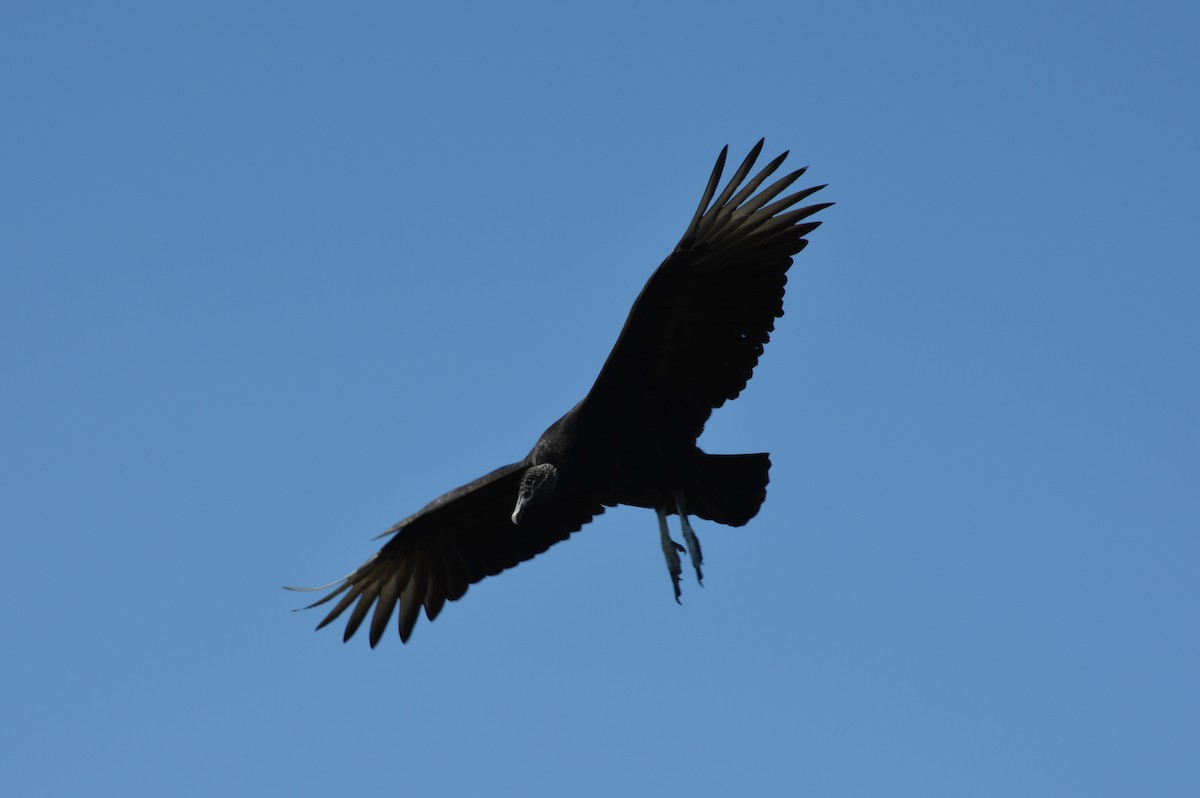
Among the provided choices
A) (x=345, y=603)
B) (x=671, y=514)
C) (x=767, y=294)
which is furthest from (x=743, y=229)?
(x=345, y=603)

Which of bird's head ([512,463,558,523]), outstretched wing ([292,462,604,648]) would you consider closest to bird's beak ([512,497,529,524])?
bird's head ([512,463,558,523])

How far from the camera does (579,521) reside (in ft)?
28.7

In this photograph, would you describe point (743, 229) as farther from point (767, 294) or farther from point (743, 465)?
point (743, 465)

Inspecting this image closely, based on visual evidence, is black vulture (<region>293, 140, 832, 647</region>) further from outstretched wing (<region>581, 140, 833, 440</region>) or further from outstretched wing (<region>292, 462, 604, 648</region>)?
outstretched wing (<region>292, 462, 604, 648</region>)

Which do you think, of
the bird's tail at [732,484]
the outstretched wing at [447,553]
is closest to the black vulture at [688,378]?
the bird's tail at [732,484]

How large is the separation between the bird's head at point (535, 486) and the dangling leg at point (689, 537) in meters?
0.60

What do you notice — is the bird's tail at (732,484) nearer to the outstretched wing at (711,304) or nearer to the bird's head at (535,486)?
the outstretched wing at (711,304)

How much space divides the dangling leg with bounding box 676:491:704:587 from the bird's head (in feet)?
1.98

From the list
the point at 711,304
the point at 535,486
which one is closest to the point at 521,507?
the point at 535,486

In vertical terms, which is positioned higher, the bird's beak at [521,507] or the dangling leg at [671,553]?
the bird's beak at [521,507]

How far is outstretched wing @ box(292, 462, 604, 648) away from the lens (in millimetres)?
8727

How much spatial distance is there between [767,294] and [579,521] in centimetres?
175

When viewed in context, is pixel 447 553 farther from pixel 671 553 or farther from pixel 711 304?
pixel 711 304

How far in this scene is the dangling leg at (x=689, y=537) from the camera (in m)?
7.85
